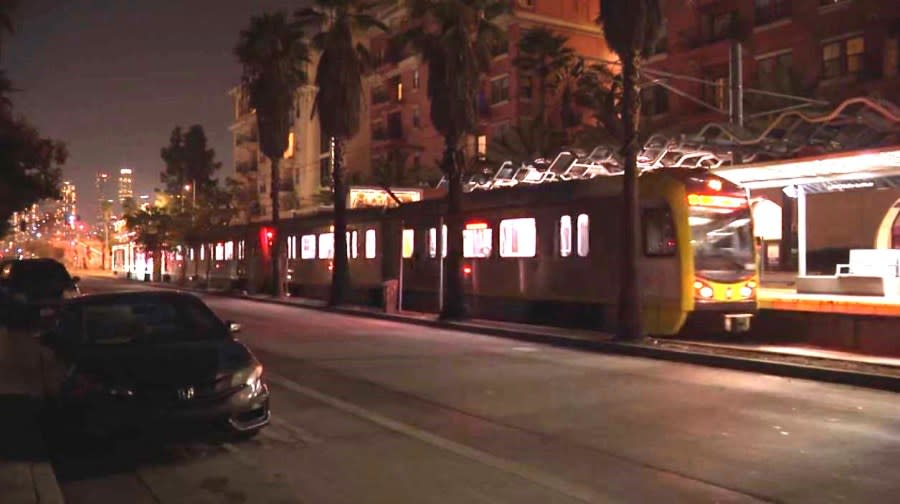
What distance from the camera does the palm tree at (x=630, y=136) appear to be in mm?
18406

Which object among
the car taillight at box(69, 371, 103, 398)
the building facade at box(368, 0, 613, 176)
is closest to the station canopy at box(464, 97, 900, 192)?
the car taillight at box(69, 371, 103, 398)

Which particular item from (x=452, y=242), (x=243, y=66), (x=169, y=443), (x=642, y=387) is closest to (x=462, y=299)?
(x=452, y=242)

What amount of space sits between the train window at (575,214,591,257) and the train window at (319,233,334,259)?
16239 mm

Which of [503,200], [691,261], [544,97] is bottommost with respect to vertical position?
[691,261]

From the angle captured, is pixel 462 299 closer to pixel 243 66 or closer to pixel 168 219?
pixel 243 66

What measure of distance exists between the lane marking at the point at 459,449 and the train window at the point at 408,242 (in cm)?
1630

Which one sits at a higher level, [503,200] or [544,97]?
[544,97]

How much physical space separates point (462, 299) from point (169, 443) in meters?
16.5

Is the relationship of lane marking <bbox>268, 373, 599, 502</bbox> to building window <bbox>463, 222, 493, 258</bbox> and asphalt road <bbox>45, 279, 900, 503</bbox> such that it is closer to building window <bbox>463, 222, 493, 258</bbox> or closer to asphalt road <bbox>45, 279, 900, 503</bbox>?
asphalt road <bbox>45, 279, 900, 503</bbox>

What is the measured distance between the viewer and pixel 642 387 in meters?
13.0

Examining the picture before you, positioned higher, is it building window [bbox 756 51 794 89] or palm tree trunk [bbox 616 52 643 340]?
building window [bbox 756 51 794 89]

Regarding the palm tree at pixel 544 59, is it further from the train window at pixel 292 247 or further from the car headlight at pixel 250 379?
the car headlight at pixel 250 379

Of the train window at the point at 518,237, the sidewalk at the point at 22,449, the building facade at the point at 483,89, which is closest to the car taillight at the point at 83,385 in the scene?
the sidewalk at the point at 22,449

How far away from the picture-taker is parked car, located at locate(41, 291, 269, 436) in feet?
24.7
